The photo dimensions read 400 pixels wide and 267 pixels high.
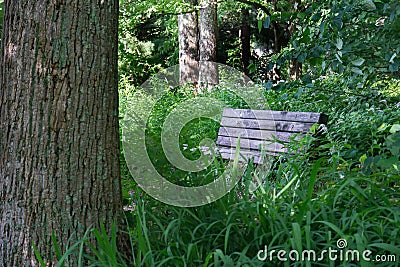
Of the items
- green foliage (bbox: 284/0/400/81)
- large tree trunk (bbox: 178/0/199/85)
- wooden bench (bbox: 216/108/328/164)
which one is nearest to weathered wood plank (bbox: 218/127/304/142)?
wooden bench (bbox: 216/108/328/164)

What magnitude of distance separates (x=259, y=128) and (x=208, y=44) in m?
6.79

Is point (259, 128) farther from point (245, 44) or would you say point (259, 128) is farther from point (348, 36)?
point (245, 44)

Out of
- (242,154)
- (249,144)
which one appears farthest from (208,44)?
(242,154)

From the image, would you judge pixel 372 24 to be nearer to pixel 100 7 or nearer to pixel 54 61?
pixel 100 7

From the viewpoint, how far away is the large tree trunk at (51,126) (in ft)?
7.86

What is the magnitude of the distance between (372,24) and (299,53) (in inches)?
27.4

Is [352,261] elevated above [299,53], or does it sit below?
below

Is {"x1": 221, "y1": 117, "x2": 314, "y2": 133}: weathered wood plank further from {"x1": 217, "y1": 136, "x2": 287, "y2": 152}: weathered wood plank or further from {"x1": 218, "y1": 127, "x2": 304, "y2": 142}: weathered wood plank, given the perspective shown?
{"x1": 217, "y1": 136, "x2": 287, "y2": 152}: weathered wood plank

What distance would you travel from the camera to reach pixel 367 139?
4164 mm

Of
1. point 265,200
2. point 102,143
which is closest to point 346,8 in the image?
point 265,200

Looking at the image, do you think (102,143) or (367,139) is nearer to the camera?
(102,143)

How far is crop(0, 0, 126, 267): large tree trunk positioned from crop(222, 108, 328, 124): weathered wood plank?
255 centimetres

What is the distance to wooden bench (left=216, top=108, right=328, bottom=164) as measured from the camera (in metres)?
4.64

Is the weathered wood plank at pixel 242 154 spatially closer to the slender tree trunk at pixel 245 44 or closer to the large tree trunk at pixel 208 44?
the large tree trunk at pixel 208 44
